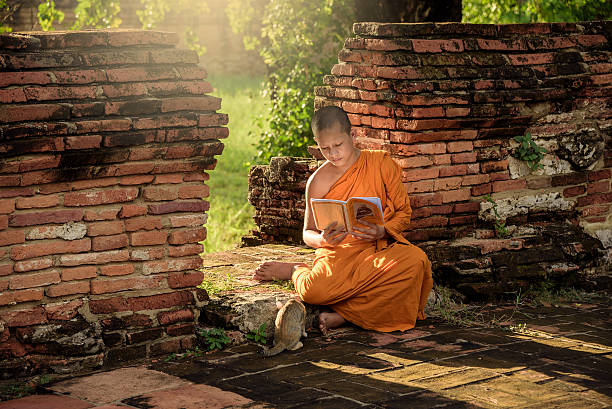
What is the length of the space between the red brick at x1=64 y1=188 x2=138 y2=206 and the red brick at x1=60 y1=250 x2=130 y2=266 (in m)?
0.28

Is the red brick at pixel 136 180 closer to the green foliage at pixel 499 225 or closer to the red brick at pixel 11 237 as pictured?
the red brick at pixel 11 237

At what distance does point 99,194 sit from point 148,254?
45cm

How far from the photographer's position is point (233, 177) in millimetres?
12523

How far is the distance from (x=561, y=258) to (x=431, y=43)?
72.6 inches

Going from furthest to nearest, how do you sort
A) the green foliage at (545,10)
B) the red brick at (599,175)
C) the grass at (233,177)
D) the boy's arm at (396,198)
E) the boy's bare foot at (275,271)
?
the green foliage at (545,10) < the grass at (233,177) < the red brick at (599,175) < the boy's bare foot at (275,271) < the boy's arm at (396,198)

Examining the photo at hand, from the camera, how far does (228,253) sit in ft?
21.9

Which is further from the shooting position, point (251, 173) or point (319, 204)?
point (251, 173)

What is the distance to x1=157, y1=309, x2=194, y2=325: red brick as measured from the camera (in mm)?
4703

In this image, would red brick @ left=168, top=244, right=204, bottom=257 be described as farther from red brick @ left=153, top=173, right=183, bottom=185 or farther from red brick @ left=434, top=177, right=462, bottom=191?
red brick @ left=434, top=177, right=462, bottom=191

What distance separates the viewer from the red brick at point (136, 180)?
459 cm

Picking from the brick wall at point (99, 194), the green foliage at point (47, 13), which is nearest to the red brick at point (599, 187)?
the brick wall at point (99, 194)

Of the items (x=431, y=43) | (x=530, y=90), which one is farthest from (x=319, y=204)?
(x=530, y=90)

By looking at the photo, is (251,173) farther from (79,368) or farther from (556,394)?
(556,394)

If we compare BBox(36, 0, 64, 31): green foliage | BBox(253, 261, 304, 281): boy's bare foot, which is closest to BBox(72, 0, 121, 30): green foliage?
BBox(36, 0, 64, 31): green foliage
